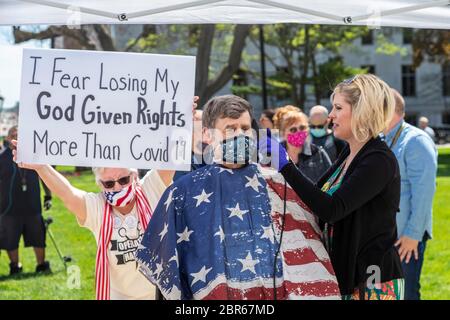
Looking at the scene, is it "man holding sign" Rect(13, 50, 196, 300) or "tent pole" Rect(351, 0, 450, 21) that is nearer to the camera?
"man holding sign" Rect(13, 50, 196, 300)

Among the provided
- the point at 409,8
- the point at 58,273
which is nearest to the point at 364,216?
the point at 409,8

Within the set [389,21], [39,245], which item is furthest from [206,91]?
[389,21]

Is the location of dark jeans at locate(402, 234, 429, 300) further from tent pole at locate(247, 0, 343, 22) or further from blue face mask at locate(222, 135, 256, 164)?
blue face mask at locate(222, 135, 256, 164)

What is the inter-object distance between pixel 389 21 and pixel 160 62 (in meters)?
1.49

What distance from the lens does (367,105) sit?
3266 mm

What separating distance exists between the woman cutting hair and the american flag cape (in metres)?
0.11

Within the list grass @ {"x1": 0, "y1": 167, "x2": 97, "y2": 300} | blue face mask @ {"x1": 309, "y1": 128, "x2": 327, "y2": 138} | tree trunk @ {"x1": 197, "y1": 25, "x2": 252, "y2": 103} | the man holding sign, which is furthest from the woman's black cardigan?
tree trunk @ {"x1": 197, "y1": 25, "x2": 252, "y2": 103}

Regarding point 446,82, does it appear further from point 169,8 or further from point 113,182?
point 113,182

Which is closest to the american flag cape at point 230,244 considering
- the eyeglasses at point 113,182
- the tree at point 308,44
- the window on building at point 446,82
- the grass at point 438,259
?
the eyeglasses at point 113,182

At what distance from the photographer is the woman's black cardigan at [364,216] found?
3.11 m

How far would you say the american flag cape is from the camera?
9.85ft

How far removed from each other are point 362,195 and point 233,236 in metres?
0.58

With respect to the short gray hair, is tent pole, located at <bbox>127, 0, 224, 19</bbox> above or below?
above

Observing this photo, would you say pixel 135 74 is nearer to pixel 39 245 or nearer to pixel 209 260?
pixel 209 260
